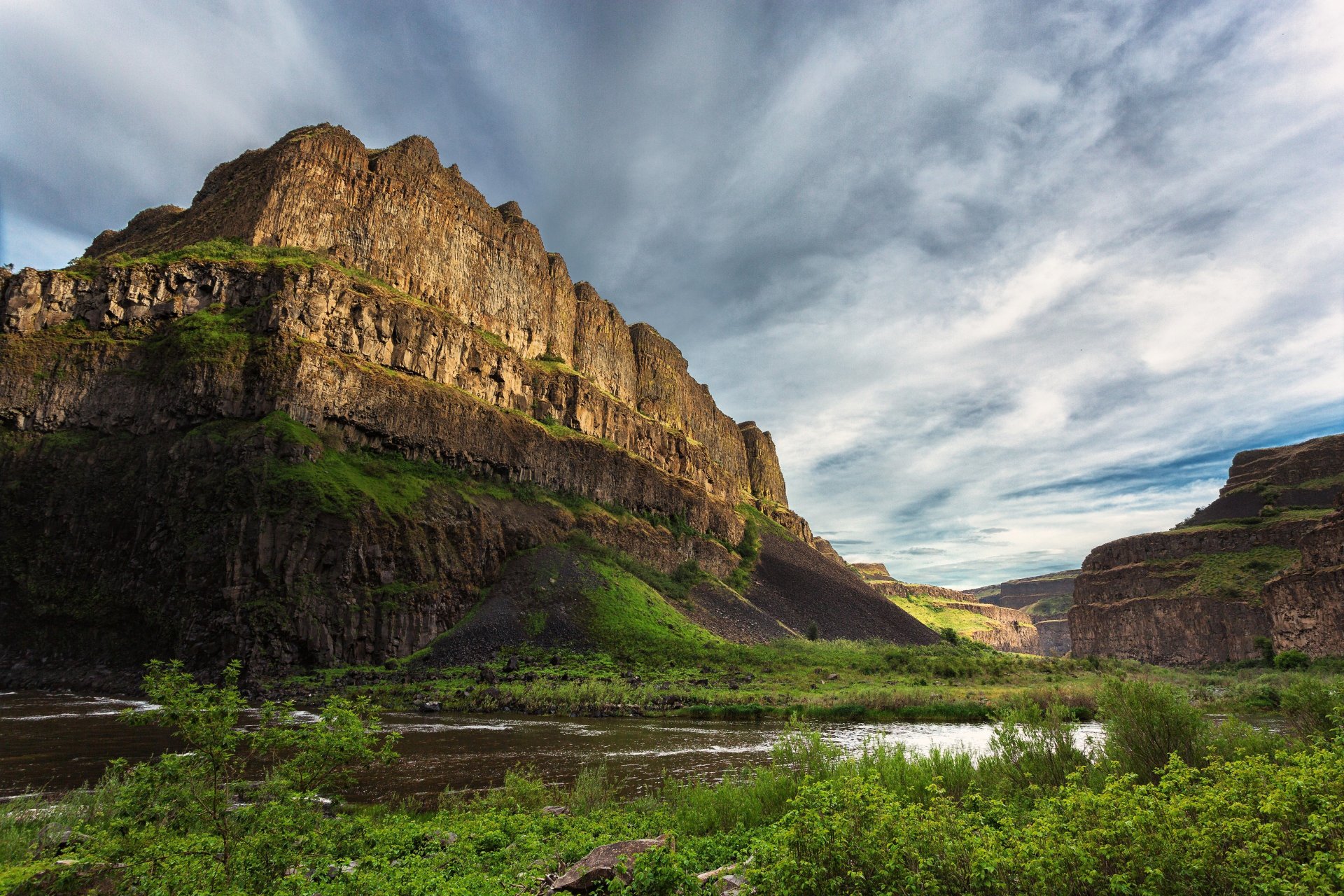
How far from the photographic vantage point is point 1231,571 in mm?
82375

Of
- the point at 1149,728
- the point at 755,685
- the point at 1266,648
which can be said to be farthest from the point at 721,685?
the point at 1266,648

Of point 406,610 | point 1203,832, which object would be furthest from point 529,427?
point 1203,832

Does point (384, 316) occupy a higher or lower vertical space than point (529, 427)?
higher

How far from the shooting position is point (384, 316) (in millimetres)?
66125

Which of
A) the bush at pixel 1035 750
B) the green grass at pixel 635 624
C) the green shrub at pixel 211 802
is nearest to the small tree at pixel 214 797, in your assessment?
the green shrub at pixel 211 802

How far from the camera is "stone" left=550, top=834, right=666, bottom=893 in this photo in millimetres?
7262

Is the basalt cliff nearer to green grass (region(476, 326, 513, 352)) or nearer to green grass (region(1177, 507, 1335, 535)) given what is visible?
green grass (region(476, 326, 513, 352))

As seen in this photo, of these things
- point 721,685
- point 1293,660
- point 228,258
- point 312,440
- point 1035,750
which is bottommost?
point 1293,660

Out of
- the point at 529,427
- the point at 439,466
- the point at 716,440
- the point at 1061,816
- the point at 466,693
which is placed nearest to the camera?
the point at 1061,816

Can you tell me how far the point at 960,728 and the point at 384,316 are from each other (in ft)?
217

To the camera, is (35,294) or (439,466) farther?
(439,466)

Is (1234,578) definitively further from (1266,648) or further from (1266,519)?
(1266,648)

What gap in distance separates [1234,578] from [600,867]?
108 metres

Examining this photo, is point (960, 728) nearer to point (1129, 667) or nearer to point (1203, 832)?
point (1203, 832)
